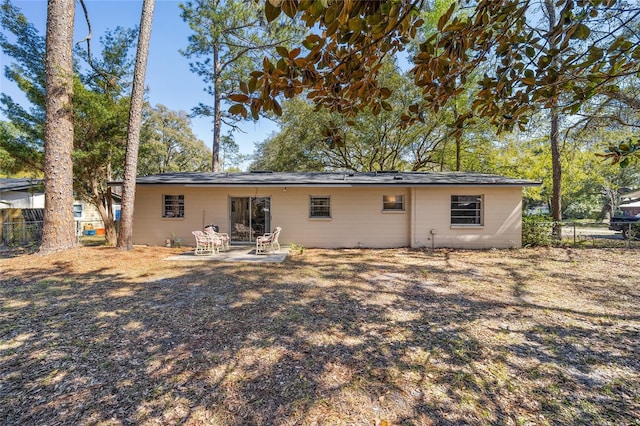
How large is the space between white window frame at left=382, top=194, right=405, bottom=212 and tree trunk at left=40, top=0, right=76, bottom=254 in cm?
1068

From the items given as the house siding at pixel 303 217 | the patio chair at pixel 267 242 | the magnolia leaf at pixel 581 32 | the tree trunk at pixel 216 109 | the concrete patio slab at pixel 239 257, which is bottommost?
the concrete patio slab at pixel 239 257

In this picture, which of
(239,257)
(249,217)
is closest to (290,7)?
(239,257)

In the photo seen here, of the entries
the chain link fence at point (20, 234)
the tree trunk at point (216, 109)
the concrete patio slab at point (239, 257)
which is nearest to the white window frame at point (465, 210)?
the concrete patio slab at point (239, 257)

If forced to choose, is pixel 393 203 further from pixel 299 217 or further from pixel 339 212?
pixel 299 217

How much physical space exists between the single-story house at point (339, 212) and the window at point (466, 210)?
37 mm

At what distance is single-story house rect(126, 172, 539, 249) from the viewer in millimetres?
10984

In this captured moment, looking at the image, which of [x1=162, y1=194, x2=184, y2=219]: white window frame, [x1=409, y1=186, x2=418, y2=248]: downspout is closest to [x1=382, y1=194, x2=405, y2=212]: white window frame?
[x1=409, y1=186, x2=418, y2=248]: downspout

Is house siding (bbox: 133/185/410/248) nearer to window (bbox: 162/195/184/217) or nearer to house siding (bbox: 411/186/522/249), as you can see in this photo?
window (bbox: 162/195/184/217)

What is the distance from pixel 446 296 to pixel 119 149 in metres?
12.6

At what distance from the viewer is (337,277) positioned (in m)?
6.83

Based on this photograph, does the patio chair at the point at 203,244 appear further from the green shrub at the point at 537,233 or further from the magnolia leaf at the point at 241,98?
the green shrub at the point at 537,233

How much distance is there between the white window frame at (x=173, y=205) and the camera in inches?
454

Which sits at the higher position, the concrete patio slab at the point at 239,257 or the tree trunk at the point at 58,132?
the tree trunk at the point at 58,132

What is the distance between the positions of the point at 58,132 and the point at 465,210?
46.6 feet
